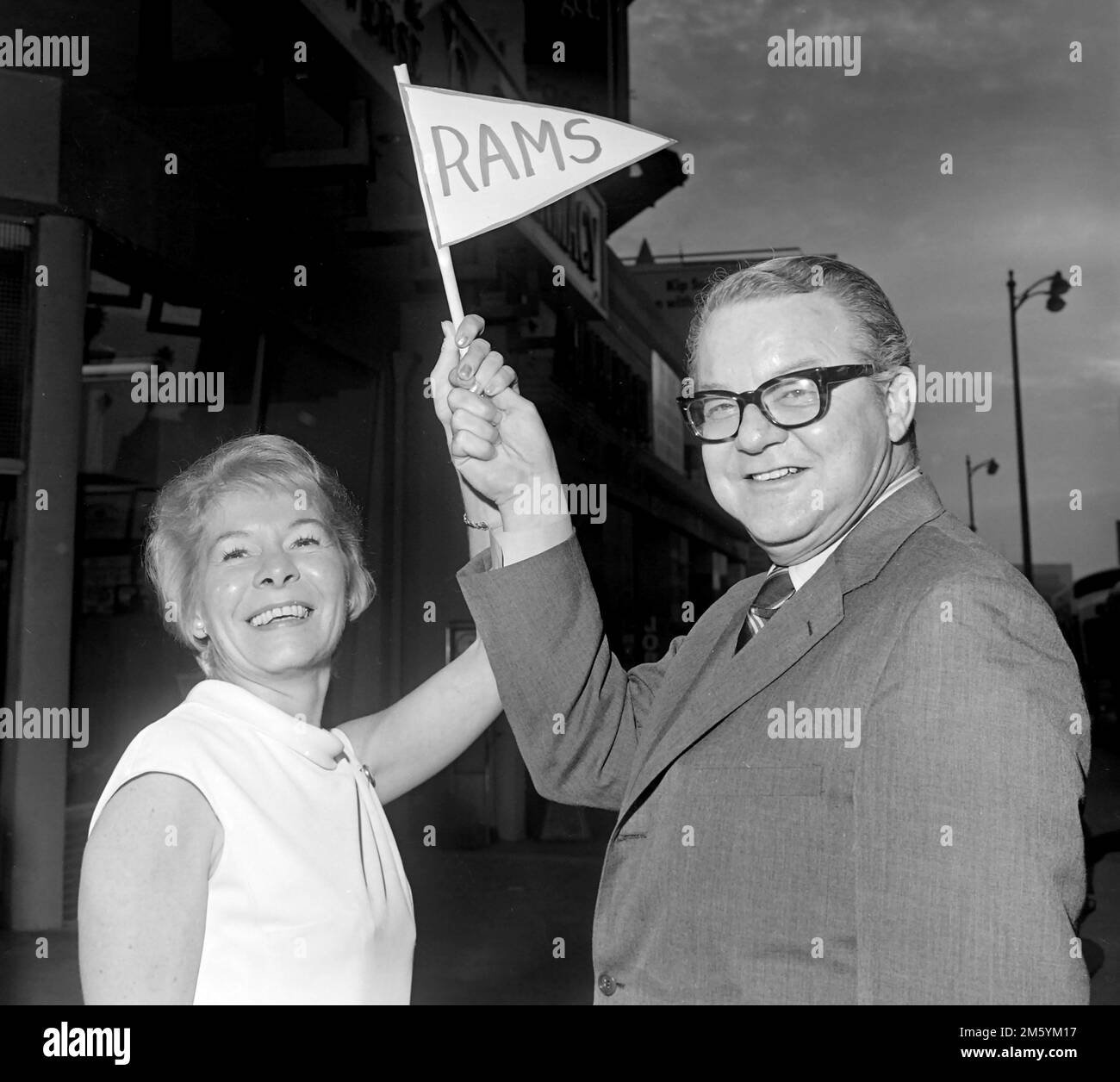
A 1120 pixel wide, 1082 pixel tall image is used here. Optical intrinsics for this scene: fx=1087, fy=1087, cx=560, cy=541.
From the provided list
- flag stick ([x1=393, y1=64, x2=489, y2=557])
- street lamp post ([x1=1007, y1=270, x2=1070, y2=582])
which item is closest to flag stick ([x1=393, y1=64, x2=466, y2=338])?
flag stick ([x1=393, y1=64, x2=489, y2=557])

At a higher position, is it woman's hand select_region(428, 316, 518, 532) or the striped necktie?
woman's hand select_region(428, 316, 518, 532)

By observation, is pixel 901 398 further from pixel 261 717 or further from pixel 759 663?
pixel 261 717

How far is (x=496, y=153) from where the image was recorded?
191 cm

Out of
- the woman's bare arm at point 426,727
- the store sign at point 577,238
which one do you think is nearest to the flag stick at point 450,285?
the woman's bare arm at point 426,727

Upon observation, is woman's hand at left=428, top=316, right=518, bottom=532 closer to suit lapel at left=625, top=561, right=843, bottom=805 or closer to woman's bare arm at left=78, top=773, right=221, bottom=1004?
suit lapel at left=625, top=561, right=843, bottom=805

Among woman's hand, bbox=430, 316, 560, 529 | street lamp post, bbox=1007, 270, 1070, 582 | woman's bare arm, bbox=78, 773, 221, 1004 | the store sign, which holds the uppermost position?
the store sign

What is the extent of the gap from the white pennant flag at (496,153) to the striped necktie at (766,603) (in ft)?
2.51

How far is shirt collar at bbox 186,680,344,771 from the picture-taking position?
1.89 m

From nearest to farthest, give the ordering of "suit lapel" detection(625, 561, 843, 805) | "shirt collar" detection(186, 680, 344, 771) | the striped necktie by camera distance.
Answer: "suit lapel" detection(625, 561, 843, 805) → the striped necktie → "shirt collar" detection(186, 680, 344, 771)

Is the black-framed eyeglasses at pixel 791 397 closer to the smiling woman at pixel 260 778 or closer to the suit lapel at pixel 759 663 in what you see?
the suit lapel at pixel 759 663

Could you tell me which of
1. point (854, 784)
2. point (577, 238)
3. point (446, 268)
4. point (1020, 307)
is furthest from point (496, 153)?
point (577, 238)

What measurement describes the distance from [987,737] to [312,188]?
21.0 ft

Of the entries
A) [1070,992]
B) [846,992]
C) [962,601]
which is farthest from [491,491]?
[1070,992]

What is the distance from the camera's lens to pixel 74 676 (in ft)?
17.3
